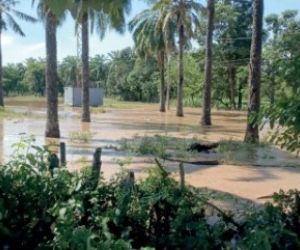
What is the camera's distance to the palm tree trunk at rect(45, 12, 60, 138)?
20391 millimetres

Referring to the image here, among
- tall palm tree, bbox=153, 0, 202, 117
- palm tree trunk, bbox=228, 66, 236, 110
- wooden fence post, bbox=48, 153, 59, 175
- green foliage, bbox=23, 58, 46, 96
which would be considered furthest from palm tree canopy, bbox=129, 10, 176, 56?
green foliage, bbox=23, 58, 46, 96

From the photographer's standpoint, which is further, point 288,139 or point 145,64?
point 145,64

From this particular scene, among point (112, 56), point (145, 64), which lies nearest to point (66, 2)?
point (145, 64)

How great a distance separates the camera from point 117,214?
12.0 feet

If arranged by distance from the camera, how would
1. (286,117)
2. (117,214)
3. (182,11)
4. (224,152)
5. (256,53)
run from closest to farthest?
(286,117), (117,214), (224,152), (256,53), (182,11)

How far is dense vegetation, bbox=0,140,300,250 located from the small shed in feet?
161

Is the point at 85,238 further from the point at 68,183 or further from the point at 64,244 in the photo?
the point at 68,183

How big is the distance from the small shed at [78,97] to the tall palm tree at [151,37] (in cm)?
826

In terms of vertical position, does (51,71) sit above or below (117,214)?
above

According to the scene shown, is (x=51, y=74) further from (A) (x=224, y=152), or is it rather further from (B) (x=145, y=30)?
(B) (x=145, y=30)

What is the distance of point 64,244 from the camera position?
324 cm

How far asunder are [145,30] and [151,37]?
103 centimetres

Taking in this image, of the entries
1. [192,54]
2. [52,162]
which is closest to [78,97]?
[192,54]

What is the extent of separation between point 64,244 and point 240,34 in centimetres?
5651
